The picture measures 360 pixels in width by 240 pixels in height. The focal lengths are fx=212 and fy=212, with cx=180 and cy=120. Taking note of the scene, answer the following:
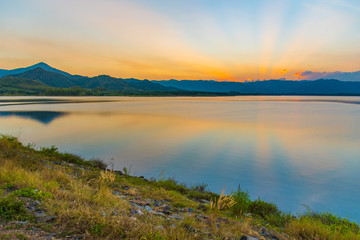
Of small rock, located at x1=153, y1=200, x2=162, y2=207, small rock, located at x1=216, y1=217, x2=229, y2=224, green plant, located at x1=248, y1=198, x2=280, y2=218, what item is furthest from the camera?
green plant, located at x1=248, y1=198, x2=280, y2=218

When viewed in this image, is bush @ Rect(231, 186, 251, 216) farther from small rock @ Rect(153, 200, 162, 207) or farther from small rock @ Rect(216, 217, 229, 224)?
small rock @ Rect(153, 200, 162, 207)

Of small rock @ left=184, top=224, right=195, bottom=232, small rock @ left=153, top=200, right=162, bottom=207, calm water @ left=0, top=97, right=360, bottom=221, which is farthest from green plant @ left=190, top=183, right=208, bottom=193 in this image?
small rock @ left=184, top=224, right=195, bottom=232

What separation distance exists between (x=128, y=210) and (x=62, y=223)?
5.45ft

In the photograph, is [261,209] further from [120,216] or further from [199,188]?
[120,216]

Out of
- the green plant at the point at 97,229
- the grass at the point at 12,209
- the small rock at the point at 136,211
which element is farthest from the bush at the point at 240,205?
the grass at the point at 12,209

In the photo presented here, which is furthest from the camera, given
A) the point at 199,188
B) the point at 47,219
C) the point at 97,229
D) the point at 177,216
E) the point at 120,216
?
the point at 199,188

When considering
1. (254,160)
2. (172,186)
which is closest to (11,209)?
(172,186)

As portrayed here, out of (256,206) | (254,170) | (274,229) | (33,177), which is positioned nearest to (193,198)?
(256,206)

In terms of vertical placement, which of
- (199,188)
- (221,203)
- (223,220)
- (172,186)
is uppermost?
(223,220)

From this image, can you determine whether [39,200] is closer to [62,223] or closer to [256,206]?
[62,223]

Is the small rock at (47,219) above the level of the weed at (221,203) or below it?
above

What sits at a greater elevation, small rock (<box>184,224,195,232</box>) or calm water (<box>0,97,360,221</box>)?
small rock (<box>184,224,195,232</box>)

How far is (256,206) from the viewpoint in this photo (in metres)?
8.48

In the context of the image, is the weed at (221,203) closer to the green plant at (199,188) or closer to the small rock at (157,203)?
the small rock at (157,203)
